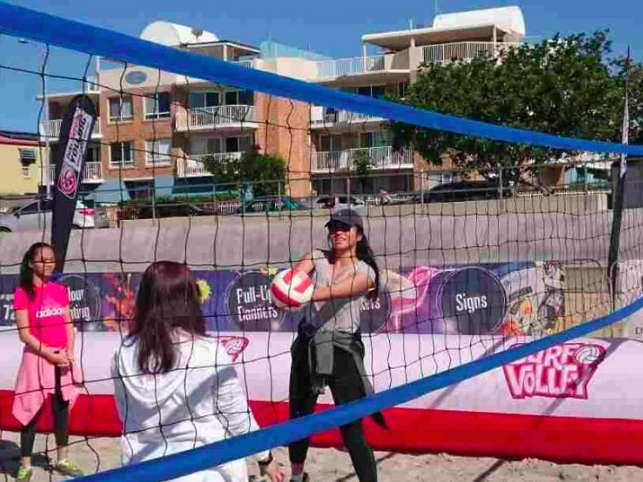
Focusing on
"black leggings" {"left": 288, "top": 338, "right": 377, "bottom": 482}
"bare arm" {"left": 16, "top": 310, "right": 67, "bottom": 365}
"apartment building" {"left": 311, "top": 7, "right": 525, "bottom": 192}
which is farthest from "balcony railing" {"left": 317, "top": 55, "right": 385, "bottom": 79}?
"black leggings" {"left": 288, "top": 338, "right": 377, "bottom": 482}

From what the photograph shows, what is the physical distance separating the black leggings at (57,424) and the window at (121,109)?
8.05ft

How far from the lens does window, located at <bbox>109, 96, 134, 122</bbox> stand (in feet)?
9.90

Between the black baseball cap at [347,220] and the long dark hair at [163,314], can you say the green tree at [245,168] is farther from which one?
the long dark hair at [163,314]

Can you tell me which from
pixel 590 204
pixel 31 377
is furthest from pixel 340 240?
pixel 590 204

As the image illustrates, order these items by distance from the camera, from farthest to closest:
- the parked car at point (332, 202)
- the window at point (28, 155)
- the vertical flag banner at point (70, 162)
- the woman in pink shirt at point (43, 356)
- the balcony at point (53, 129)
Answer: the parked car at point (332, 202)
the woman in pink shirt at point (43, 356)
the vertical flag banner at point (70, 162)
the window at point (28, 155)
the balcony at point (53, 129)

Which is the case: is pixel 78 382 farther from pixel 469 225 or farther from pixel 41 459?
pixel 469 225

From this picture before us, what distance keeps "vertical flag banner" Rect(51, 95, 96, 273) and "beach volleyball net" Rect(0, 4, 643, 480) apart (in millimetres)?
35

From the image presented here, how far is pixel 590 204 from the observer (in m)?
11.5

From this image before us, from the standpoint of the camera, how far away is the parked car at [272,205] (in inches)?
267

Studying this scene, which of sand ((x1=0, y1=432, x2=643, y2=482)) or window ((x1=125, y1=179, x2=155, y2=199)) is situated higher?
window ((x1=125, y1=179, x2=155, y2=199))

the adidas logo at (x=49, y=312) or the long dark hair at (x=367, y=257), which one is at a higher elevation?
the long dark hair at (x=367, y=257)

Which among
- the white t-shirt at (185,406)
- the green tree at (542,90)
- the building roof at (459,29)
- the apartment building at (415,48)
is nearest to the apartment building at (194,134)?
the white t-shirt at (185,406)

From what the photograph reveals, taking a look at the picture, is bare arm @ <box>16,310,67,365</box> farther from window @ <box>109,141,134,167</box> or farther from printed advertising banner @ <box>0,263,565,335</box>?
printed advertising banner @ <box>0,263,565,335</box>

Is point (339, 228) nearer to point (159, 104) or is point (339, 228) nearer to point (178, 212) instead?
point (159, 104)
